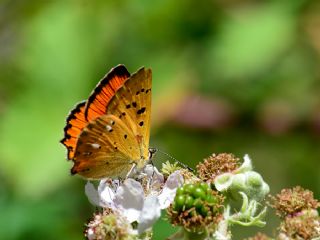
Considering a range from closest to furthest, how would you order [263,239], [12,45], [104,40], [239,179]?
1. [263,239]
2. [239,179]
3. [104,40]
4. [12,45]

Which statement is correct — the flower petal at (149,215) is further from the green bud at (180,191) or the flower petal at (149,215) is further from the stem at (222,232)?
the stem at (222,232)

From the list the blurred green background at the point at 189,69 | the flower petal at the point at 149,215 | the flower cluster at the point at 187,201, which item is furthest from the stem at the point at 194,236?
the blurred green background at the point at 189,69

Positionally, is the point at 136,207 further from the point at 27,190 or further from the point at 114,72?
the point at 27,190

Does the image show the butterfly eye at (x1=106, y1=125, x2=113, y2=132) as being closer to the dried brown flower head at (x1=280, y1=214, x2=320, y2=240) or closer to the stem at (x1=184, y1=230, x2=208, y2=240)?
the stem at (x1=184, y1=230, x2=208, y2=240)

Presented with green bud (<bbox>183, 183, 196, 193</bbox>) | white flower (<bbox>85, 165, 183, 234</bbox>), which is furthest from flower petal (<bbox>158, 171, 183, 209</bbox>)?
green bud (<bbox>183, 183, 196, 193</bbox>)

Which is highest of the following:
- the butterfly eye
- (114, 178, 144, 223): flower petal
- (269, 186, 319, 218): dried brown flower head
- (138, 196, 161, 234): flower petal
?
(269, 186, 319, 218): dried brown flower head

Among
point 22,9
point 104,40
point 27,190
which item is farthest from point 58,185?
point 22,9
